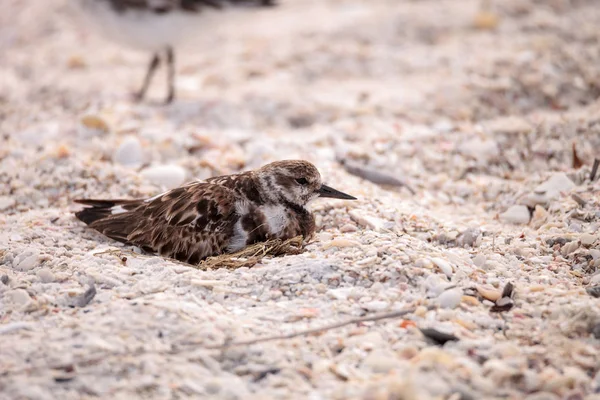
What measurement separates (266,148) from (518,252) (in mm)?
1787

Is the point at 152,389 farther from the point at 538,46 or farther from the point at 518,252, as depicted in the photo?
the point at 538,46

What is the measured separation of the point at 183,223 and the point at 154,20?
2669mm

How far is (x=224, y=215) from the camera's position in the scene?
295 centimetres

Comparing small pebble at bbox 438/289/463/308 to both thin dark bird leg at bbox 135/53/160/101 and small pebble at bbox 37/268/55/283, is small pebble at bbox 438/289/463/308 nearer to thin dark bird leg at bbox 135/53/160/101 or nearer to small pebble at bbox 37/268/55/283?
small pebble at bbox 37/268/55/283

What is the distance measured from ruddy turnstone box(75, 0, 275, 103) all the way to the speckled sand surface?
31 cm

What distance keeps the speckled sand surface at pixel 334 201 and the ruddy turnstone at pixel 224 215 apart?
16 cm

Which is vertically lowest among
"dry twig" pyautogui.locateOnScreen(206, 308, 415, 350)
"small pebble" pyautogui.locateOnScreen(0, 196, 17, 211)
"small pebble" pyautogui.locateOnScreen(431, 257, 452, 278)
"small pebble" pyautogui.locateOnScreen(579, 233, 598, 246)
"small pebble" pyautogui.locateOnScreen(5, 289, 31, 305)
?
"small pebble" pyautogui.locateOnScreen(0, 196, 17, 211)

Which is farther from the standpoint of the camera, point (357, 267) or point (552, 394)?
point (357, 267)

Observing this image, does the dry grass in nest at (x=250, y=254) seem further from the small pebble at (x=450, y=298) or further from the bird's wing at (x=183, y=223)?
the small pebble at (x=450, y=298)

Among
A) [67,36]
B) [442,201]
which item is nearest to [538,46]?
[442,201]

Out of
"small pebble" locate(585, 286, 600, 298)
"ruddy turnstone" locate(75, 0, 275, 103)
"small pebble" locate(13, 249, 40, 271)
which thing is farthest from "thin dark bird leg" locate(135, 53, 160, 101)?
"small pebble" locate(585, 286, 600, 298)

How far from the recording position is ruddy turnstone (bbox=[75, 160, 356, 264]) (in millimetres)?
2947

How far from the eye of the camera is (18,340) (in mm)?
2160

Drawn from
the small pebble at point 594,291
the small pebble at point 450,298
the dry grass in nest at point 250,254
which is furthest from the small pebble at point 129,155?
the small pebble at point 594,291
